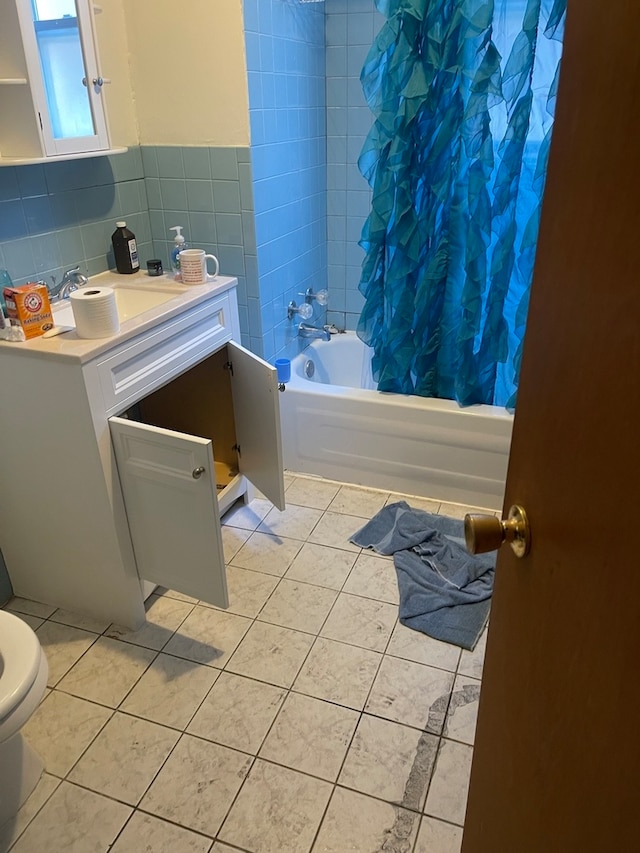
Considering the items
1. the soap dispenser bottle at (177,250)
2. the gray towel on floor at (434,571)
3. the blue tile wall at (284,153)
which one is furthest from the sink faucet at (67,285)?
the gray towel on floor at (434,571)

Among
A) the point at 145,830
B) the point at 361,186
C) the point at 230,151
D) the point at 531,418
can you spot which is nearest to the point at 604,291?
the point at 531,418

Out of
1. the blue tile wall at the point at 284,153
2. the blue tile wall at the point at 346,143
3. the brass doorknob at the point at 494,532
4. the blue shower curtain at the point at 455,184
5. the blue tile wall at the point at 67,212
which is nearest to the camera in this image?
the brass doorknob at the point at 494,532

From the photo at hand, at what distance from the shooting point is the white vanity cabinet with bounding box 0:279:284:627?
1.67 metres

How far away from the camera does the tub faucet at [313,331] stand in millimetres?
2920

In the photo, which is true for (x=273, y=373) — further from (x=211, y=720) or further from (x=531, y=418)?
(x=531, y=418)

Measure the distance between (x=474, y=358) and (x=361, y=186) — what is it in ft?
3.73

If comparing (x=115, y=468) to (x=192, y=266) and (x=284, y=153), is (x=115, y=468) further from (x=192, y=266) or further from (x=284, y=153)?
(x=284, y=153)

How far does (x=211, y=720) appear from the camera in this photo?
1.67 metres

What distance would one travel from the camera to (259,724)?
1.65 m

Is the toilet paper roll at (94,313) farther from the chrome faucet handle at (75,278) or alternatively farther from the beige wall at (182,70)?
the beige wall at (182,70)

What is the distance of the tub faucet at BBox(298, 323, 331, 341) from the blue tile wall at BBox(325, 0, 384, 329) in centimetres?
31

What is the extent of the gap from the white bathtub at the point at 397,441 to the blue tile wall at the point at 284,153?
33 centimetres

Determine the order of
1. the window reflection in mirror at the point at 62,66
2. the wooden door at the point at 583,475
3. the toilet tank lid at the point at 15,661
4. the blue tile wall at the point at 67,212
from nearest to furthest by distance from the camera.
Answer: the wooden door at the point at 583,475 → the toilet tank lid at the point at 15,661 → the window reflection in mirror at the point at 62,66 → the blue tile wall at the point at 67,212

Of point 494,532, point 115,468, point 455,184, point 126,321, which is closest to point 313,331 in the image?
point 455,184
